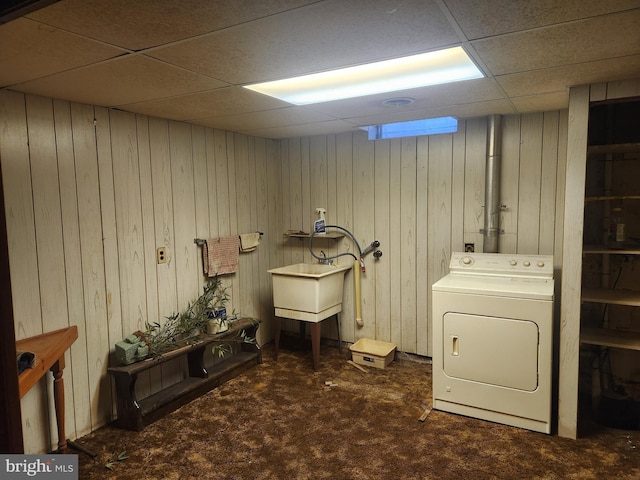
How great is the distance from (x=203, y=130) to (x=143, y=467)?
8.17ft

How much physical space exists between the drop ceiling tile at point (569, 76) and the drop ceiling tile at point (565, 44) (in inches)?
3.7

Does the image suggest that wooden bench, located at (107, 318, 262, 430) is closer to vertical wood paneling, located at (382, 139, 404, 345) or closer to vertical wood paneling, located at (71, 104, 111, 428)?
vertical wood paneling, located at (71, 104, 111, 428)

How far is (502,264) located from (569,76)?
139 centimetres

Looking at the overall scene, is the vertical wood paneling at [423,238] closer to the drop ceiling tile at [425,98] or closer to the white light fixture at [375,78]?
the drop ceiling tile at [425,98]

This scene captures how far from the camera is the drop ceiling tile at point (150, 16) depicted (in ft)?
4.43

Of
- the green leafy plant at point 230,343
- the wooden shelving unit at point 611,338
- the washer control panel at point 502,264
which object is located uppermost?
the washer control panel at point 502,264

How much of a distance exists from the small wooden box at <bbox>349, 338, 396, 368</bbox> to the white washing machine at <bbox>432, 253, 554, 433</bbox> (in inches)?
31.5

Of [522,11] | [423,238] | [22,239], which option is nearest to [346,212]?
[423,238]

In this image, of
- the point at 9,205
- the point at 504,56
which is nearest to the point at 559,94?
the point at 504,56

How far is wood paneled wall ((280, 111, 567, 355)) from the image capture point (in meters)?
3.23

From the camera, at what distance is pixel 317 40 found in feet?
5.54

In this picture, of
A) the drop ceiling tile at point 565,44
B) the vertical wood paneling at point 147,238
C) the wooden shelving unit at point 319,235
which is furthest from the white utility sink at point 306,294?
the drop ceiling tile at point 565,44

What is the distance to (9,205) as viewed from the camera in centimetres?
230

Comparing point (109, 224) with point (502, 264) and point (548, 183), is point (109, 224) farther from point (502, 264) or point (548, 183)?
point (548, 183)
